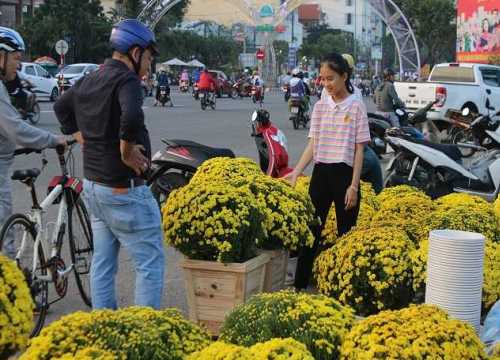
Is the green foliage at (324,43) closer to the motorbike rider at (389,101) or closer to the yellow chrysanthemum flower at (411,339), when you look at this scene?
the motorbike rider at (389,101)

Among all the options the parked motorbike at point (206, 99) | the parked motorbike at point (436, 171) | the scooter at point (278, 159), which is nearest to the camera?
the scooter at point (278, 159)

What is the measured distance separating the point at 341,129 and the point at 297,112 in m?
16.7

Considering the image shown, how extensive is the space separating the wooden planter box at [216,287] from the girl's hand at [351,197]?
41.0 inches

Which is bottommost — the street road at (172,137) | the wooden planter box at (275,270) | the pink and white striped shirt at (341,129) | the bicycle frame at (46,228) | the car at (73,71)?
the street road at (172,137)

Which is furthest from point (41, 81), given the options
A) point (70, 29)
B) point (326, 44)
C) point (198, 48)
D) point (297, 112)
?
point (326, 44)

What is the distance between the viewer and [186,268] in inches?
179

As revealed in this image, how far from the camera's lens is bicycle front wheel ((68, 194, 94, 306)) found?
536cm

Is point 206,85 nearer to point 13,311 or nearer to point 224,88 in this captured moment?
point 224,88

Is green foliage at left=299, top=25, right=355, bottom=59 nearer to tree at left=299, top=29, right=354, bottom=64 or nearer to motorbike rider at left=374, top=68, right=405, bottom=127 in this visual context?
tree at left=299, top=29, right=354, bottom=64

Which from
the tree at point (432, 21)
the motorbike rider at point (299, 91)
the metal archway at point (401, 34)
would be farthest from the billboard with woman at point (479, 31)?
the motorbike rider at point (299, 91)

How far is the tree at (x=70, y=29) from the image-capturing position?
55.3m

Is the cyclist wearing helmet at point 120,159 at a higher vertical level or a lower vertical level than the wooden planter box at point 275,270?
higher

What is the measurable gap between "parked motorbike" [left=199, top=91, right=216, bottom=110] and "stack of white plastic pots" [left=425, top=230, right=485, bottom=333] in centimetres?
2695

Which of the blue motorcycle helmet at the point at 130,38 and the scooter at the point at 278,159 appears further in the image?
the scooter at the point at 278,159
